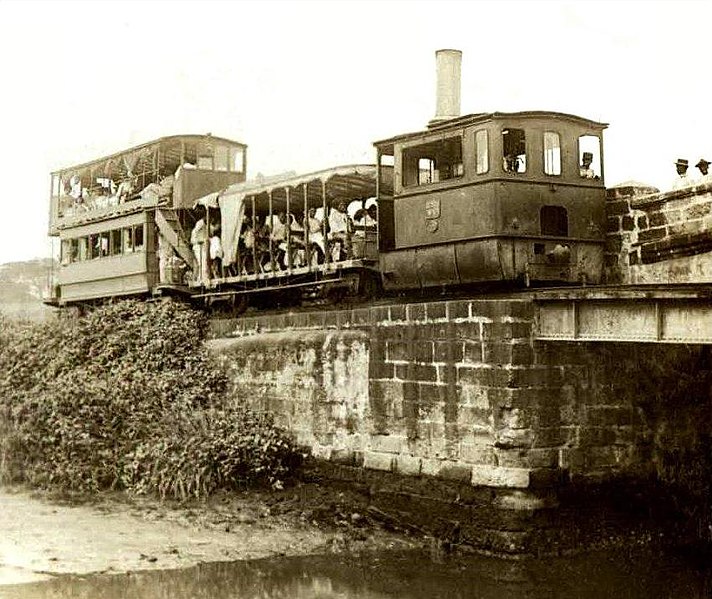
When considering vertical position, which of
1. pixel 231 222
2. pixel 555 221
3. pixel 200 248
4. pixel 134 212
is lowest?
pixel 555 221

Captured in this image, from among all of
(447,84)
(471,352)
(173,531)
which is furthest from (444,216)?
(173,531)

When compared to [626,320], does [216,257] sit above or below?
above

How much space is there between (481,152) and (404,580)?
606cm

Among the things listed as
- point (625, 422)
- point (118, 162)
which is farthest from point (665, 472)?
point (118, 162)

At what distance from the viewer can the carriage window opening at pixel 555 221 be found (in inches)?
534

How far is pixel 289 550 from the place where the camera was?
12.0 metres

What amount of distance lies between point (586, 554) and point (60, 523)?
722cm

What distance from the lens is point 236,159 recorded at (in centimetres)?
2312

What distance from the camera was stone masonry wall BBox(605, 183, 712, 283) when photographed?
12.9 metres

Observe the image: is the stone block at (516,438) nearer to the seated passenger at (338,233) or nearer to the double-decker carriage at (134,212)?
the seated passenger at (338,233)

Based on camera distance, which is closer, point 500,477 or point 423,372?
point 500,477

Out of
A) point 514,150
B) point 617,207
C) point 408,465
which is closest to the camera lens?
point 408,465

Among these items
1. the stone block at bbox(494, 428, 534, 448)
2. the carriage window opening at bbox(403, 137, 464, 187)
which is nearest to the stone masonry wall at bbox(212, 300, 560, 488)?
the stone block at bbox(494, 428, 534, 448)

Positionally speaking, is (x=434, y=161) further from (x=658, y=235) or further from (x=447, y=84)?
(x=658, y=235)
